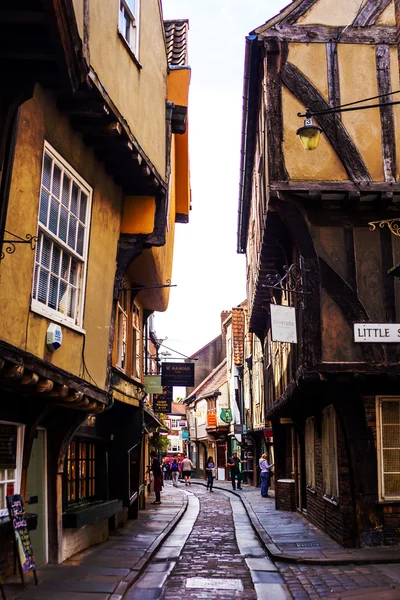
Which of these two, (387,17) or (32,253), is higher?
(387,17)

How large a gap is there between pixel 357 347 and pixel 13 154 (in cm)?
768

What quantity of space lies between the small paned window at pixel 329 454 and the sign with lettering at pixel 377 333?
1.98 meters

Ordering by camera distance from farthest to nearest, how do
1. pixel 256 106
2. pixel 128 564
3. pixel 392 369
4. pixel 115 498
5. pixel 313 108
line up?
pixel 256 106 < pixel 115 498 < pixel 313 108 < pixel 392 369 < pixel 128 564

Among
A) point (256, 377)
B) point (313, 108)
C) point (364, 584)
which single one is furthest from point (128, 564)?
point (256, 377)

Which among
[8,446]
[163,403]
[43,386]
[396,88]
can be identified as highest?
[396,88]

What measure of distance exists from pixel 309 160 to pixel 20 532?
8674mm

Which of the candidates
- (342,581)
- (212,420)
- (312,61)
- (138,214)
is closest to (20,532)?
(342,581)

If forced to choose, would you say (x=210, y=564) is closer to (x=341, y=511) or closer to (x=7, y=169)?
(x=341, y=511)

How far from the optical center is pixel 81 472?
13.6 meters

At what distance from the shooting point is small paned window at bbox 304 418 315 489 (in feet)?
55.7

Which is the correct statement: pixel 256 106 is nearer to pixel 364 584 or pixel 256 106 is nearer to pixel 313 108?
pixel 313 108

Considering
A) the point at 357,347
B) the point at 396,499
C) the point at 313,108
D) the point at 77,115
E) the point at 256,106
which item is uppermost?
the point at 256,106

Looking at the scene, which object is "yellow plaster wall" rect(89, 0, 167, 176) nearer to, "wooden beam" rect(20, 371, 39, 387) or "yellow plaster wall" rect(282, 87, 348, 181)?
"yellow plaster wall" rect(282, 87, 348, 181)

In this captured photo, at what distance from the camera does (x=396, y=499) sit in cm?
1248
